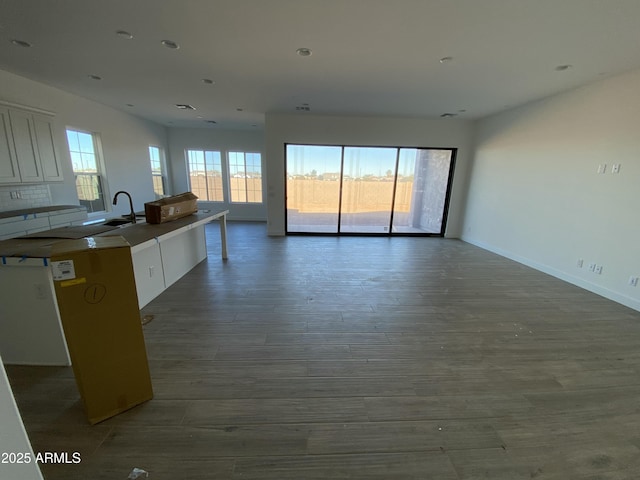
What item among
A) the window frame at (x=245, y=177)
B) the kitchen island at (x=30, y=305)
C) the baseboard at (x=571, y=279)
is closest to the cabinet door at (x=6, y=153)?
the kitchen island at (x=30, y=305)

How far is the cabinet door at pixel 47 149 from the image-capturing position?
3.85 m

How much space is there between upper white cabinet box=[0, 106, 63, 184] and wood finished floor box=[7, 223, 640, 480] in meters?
2.90

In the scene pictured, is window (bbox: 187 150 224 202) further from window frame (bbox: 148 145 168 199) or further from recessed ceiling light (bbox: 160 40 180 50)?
recessed ceiling light (bbox: 160 40 180 50)

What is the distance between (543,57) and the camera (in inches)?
112

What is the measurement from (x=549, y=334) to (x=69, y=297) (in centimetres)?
388

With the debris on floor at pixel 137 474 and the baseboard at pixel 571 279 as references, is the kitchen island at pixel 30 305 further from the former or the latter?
the baseboard at pixel 571 279

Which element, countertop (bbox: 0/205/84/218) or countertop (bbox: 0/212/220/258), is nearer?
countertop (bbox: 0/212/220/258)

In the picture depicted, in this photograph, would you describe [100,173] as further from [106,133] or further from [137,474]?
[137,474]

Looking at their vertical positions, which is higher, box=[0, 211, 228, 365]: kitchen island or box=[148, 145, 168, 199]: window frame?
box=[148, 145, 168, 199]: window frame

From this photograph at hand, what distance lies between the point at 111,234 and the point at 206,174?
6.20 metres

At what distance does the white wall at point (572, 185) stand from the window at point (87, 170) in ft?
27.9

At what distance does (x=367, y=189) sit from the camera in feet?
21.9

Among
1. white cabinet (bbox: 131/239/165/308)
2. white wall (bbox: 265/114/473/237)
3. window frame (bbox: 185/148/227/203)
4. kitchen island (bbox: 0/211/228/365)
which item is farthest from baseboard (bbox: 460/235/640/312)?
window frame (bbox: 185/148/227/203)

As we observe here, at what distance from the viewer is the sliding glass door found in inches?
251
